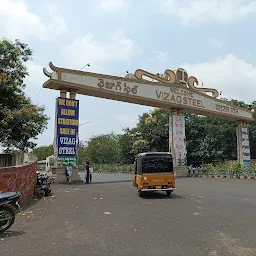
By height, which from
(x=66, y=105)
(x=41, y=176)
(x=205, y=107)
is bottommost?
(x=41, y=176)

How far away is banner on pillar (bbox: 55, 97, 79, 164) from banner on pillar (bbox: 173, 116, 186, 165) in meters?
10.2

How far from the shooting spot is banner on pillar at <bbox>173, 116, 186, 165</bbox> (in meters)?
26.8

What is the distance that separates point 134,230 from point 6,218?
3.07 meters

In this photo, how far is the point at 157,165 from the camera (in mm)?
13539

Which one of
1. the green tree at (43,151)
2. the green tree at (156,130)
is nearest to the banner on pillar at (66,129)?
the green tree at (156,130)

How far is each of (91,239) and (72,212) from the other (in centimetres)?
337

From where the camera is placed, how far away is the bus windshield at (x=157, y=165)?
13477mm

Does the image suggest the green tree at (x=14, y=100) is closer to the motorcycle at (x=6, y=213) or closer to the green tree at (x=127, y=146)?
the motorcycle at (x=6, y=213)

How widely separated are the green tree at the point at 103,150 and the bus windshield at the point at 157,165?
44.1 metres

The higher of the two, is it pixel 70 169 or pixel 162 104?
pixel 162 104

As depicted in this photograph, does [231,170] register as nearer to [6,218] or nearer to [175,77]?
[175,77]

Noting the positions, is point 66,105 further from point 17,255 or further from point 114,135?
point 114,135

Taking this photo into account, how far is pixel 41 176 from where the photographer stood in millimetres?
14281

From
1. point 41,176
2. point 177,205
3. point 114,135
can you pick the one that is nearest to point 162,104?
point 41,176
